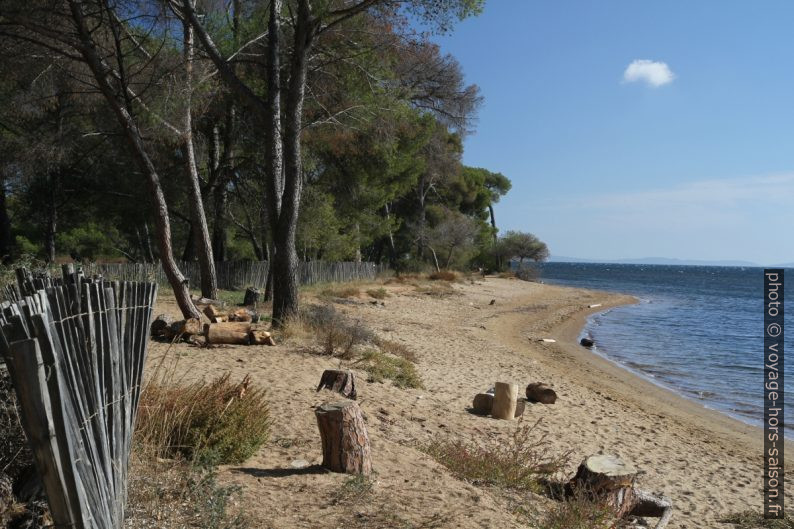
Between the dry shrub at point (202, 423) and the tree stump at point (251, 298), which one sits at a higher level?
the tree stump at point (251, 298)

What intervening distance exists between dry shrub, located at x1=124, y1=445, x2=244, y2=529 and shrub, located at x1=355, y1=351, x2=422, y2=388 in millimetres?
5344

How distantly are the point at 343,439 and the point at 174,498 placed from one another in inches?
55.7

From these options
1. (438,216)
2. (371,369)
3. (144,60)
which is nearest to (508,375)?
(371,369)

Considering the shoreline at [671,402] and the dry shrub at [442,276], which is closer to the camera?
the shoreline at [671,402]

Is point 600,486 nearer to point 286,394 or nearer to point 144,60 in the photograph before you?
point 286,394

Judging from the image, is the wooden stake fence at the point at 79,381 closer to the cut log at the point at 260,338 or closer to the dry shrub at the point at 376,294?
the cut log at the point at 260,338

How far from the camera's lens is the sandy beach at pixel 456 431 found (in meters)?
4.75

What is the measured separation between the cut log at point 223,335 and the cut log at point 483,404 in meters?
3.97

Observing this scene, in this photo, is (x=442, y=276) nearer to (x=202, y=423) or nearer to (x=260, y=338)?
(x=260, y=338)

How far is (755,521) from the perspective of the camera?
6.70m

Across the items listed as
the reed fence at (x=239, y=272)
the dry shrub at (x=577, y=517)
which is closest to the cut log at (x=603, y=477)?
the dry shrub at (x=577, y=517)

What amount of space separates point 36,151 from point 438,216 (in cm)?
3287

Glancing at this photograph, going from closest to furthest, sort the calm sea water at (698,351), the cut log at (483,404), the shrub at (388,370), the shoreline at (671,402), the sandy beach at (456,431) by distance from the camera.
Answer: the sandy beach at (456,431) → the cut log at (483,404) → the shrub at (388,370) → the shoreline at (671,402) → the calm sea water at (698,351)

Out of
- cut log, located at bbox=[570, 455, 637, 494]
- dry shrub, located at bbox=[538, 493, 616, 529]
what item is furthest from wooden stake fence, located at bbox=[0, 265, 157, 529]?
cut log, located at bbox=[570, 455, 637, 494]
